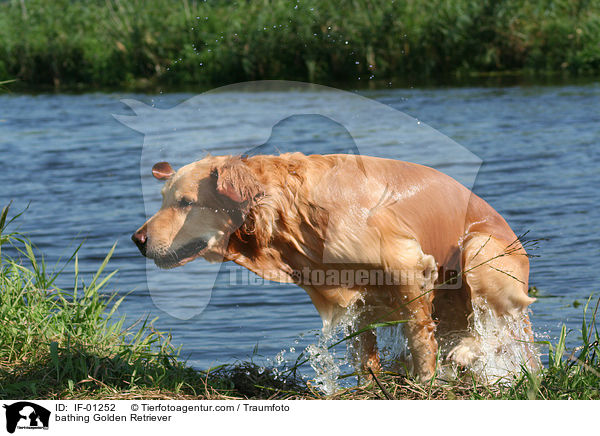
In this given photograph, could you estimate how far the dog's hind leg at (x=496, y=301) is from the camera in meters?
4.44

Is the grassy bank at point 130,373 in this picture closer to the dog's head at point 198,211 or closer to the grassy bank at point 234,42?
the dog's head at point 198,211

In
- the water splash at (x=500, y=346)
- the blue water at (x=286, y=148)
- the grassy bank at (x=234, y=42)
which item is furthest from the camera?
the grassy bank at (x=234, y=42)

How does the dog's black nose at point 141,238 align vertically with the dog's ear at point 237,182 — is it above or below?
below

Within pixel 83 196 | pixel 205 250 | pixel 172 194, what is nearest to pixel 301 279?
pixel 205 250

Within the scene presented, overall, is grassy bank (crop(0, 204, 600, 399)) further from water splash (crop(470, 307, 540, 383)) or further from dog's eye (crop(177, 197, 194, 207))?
dog's eye (crop(177, 197, 194, 207))

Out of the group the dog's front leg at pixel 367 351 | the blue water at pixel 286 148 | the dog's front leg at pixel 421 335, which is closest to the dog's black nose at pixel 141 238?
the blue water at pixel 286 148

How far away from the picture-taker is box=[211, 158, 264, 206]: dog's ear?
12.9 feet

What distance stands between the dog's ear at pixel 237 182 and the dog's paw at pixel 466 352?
1554 millimetres

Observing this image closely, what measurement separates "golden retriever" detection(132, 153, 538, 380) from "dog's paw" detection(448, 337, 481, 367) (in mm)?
153

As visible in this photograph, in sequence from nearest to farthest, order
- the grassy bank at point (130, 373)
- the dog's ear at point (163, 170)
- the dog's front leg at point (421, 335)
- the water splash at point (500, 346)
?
the dog's ear at point (163, 170), the dog's front leg at point (421, 335), the grassy bank at point (130, 373), the water splash at point (500, 346)
